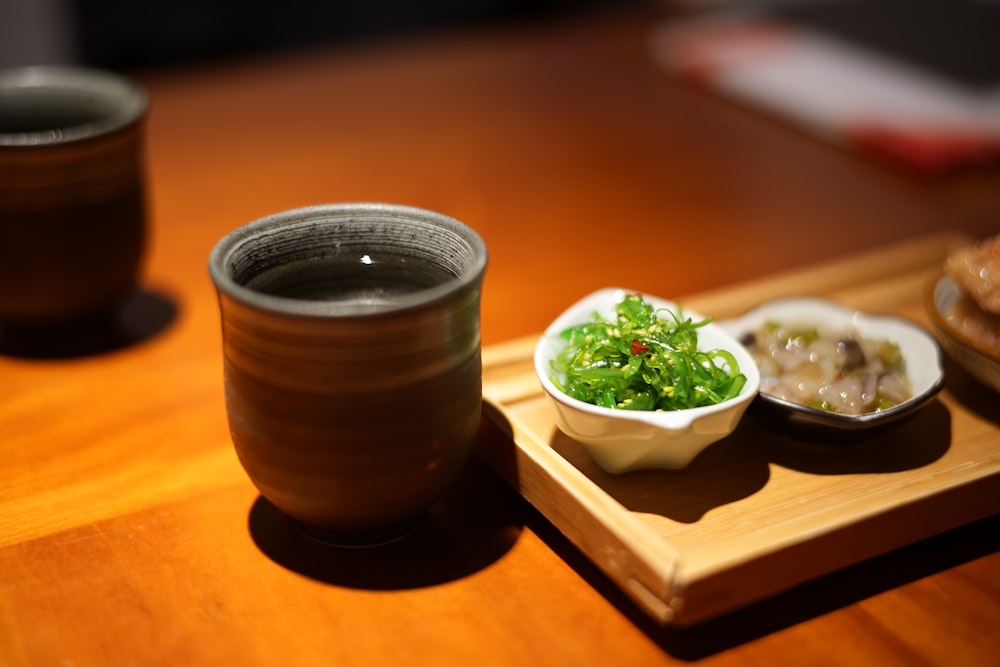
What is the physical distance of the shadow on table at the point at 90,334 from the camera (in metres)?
1.34

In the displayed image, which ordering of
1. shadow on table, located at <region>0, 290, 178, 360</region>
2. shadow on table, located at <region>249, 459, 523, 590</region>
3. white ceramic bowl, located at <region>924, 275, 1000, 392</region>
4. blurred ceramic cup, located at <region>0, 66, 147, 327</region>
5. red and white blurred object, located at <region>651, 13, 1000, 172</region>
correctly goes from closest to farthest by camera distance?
shadow on table, located at <region>249, 459, 523, 590</region> → white ceramic bowl, located at <region>924, 275, 1000, 392</region> → blurred ceramic cup, located at <region>0, 66, 147, 327</region> → shadow on table, located at <region>0, 290, 178, 360</region> → red and white blurred object, located at <region>651, 13, 1000, 172</region>

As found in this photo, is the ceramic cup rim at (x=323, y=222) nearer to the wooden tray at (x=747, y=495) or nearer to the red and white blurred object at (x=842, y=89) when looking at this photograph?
the wooden tray at (x=747, y=495)

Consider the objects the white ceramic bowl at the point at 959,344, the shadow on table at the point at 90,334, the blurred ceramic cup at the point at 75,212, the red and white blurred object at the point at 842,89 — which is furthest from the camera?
the red and white blurred object at the point at 842,89

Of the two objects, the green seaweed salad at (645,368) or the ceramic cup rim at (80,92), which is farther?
the ceramic cup rim at (80,92)

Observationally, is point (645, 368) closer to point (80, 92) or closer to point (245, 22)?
point (80, 92)

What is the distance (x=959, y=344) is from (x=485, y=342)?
55 centimetres

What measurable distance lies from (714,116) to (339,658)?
1625 mm

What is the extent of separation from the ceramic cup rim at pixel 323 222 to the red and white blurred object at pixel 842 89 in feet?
4.18

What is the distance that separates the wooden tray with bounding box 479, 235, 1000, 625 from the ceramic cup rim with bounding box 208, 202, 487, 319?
19cm

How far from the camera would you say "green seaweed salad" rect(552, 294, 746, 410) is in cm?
97

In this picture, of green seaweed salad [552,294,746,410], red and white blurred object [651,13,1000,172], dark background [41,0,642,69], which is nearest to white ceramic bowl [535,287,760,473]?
green seaweed salad [552,294,746,410]

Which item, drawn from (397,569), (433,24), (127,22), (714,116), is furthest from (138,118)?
(433,24)

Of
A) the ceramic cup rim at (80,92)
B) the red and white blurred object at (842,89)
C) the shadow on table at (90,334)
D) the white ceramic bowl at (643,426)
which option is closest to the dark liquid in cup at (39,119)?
the ceramic cup rim at (80,92)

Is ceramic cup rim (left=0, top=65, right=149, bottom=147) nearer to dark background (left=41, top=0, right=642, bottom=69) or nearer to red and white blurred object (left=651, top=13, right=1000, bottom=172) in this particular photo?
red and white blurred object (left=651, top=13, right=1000, bottom=172)
